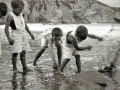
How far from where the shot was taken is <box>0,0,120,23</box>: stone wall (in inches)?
4338

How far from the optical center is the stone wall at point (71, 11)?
110 metres

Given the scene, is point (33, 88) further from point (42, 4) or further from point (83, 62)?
point (42, 4)

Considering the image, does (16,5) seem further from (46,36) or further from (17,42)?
(46,36)

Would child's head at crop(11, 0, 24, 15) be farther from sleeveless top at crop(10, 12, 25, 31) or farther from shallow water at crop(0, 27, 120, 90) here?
shallow water at crop(0, 27, 120, 90)

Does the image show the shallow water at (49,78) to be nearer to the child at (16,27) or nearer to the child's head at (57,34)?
the child at (16,27)

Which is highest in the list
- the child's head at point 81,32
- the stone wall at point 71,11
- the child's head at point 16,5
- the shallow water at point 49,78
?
the child's head at point 16,5

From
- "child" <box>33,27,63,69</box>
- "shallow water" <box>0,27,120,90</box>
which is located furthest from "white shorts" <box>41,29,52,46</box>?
"shallow water" <box>0,27,120,90</box>

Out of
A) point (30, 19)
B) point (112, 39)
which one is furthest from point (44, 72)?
point (30, 19)

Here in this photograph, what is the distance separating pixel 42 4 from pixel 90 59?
113008 millimetres

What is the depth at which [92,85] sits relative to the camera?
3.96m

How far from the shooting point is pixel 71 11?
454 ft

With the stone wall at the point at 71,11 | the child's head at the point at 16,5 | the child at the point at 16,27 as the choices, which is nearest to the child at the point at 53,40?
the child at the point at 16,27

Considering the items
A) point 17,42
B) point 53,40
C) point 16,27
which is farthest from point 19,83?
point 53,40

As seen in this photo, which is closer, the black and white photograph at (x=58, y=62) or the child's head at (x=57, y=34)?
the black and white photograph at (x=58, y=62)
